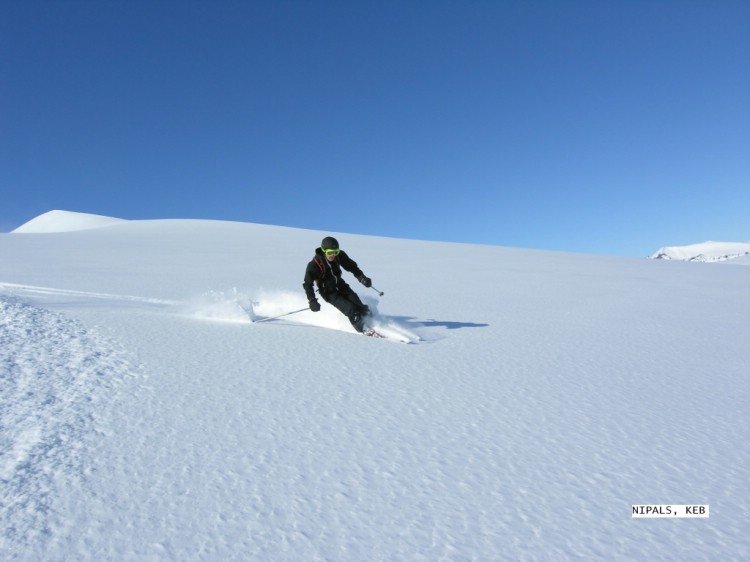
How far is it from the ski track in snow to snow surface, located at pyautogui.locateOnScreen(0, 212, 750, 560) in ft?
0.05

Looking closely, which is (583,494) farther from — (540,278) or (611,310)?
(540,278)

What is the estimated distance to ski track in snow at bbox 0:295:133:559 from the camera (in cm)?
220

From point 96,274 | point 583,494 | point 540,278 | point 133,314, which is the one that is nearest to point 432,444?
point 583,494

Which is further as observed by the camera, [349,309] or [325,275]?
[325,275]

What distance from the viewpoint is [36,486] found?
7.89 feet

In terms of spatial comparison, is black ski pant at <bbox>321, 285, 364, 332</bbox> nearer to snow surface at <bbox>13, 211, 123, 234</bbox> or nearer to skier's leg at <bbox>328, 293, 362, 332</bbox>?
skier's leg at <bbox>328, 293, 362, 332</bbox>

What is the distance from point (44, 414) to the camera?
321 cm

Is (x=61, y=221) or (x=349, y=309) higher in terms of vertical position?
(x=61, y=221)

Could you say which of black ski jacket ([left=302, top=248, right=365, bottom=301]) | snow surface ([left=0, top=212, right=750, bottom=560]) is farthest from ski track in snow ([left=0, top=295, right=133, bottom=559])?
black ski jacket ([left=302, top=248, right=365, bottom=301])

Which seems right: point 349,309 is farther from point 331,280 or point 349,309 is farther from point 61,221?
point 61,221

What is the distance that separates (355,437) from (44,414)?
7.36 feet

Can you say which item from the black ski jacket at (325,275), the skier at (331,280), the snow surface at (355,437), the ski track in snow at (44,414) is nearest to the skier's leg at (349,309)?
the skier at (331,280)

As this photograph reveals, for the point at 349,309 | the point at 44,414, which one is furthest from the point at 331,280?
the point at 44,414

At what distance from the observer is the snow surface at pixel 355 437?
2.22 metres
